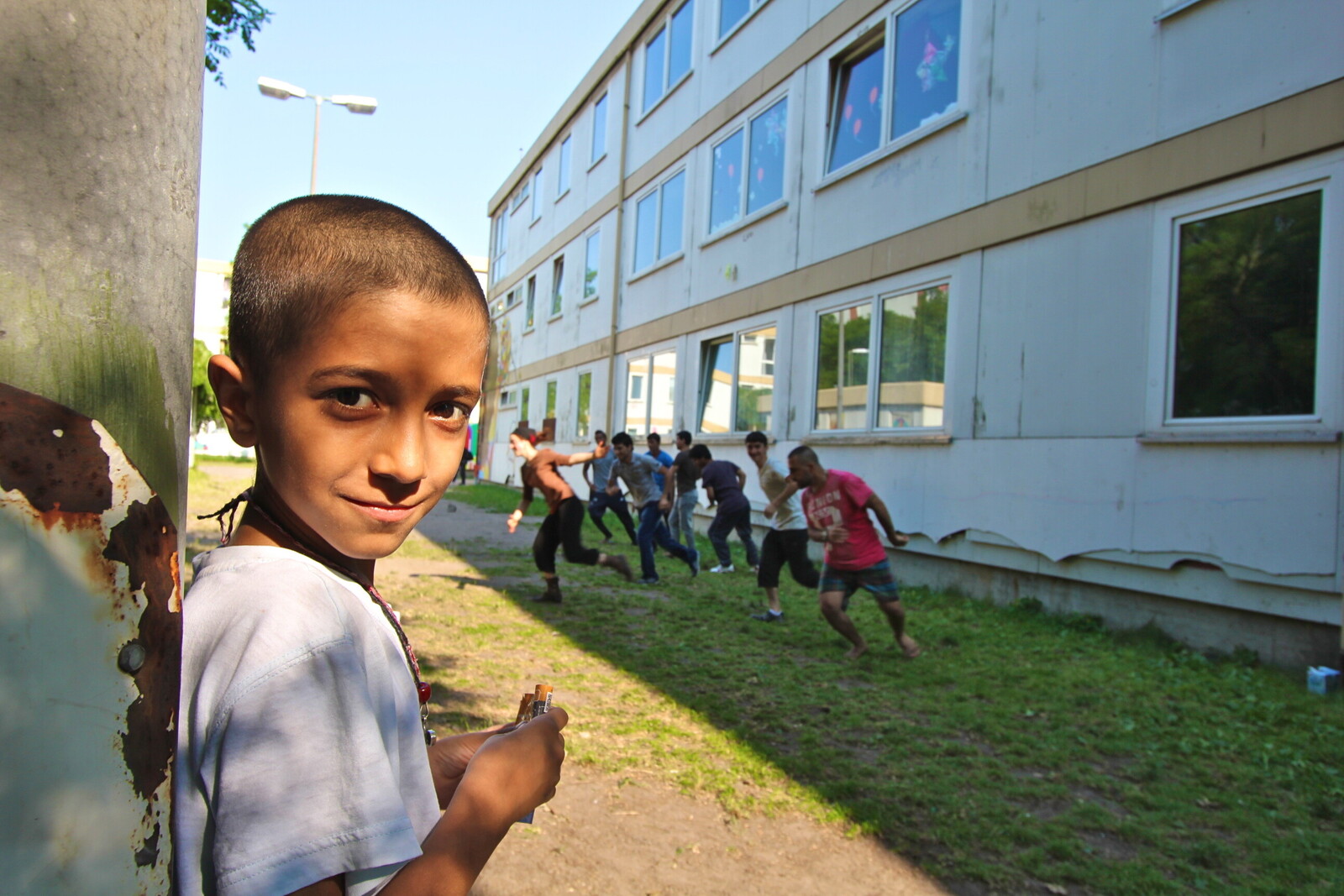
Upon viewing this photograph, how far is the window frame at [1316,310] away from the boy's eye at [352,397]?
6868 mm

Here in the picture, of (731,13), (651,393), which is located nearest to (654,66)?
(731,13)

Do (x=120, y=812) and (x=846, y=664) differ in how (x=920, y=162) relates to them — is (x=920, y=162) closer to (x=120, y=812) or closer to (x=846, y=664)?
(x=846, y=664)

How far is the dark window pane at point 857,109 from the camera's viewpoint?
36.9ft

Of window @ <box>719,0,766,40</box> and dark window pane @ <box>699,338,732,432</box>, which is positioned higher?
window @ <box>719,0,766,40</box>

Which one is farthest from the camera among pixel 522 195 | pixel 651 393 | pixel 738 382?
pixel 522 195

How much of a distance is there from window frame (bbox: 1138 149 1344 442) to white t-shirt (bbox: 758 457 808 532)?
3058 mm

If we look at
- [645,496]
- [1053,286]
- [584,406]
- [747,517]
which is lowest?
[747,517]

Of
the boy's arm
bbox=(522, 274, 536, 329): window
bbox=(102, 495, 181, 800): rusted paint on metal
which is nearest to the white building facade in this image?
the boy's arm

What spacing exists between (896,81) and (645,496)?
18.9ft

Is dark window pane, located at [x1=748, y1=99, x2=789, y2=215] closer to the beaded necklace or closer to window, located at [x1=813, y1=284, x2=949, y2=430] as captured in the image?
window, located at [x1=813, y1=284, x2=949, y2=430]

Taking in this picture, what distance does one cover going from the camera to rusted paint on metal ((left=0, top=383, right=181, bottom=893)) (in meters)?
0.65

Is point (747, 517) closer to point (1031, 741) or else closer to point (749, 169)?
point (749, 169)

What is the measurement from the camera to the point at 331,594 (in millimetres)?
917

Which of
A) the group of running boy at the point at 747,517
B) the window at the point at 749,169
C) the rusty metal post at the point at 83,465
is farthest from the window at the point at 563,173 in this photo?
the rusty metal post at the point at 83,465
